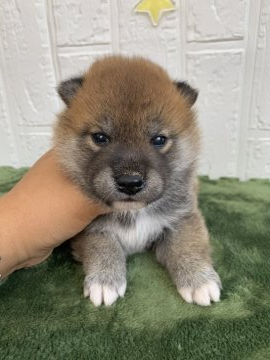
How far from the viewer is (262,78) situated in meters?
2.16

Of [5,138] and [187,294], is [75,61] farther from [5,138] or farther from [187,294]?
[187,294]

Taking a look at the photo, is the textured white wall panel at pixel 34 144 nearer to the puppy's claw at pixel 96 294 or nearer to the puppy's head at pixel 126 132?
the puppy's head at pixel 126 132

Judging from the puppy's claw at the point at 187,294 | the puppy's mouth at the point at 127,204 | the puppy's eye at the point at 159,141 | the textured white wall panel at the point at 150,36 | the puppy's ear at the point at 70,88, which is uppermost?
the textured white wall panel at the point at 150,36

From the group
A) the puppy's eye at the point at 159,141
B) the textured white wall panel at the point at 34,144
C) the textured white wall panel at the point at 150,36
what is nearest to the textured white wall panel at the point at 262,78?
the textured white wall panel at the point at 150,36

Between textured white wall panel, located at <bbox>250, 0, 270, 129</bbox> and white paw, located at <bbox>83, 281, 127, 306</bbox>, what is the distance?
138 centimetres

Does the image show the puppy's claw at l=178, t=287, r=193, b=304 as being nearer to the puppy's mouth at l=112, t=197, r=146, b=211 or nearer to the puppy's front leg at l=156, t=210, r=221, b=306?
the puppy's front leg at l=156, t=210, r=221, b=306

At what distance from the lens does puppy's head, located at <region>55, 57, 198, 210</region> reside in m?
1.23

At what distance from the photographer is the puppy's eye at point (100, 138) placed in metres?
1.30

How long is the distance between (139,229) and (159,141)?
0.37m

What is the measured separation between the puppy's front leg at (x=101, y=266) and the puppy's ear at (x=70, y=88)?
1.74 feet

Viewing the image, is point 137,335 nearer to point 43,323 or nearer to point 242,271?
point 43,323

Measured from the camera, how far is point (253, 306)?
1.29m

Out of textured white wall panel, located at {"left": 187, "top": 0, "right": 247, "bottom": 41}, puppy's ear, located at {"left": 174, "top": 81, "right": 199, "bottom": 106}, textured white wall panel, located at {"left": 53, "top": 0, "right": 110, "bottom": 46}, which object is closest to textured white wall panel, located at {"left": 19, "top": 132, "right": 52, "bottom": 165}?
textured white wall panel, located at {"left": 53, "top": 0, "right": 110, "bottom": 46}

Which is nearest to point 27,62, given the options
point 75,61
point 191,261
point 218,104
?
point 75,61
